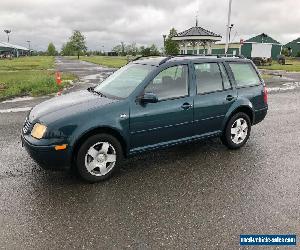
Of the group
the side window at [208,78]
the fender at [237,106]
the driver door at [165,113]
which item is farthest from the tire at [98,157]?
the fender at [237,106]

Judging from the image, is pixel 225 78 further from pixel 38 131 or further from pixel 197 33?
pixel 197 33

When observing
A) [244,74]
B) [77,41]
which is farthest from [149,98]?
[77,41]

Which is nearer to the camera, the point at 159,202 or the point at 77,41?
the point at 159,202

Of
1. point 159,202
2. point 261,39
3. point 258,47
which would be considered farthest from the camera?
point 261,39

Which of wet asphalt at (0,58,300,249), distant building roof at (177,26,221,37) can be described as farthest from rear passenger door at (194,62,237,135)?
Answer: distant building roof at (177,26,221,37)

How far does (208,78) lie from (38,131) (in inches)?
119

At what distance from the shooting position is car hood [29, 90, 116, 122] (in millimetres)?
4512

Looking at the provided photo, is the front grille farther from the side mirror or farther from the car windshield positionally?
the side mirror

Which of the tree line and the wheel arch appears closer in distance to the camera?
the wheel arch

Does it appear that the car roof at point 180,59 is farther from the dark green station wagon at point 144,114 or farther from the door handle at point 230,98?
the door handle at point 230,98

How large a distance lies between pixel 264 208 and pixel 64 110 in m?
3.01

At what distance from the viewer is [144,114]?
4.77 m

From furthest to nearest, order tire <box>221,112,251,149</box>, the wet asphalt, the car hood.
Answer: tire <box>221,112,251,149</box> → the car hood → the wet asphalt

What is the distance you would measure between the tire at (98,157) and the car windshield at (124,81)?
0.79 metres
